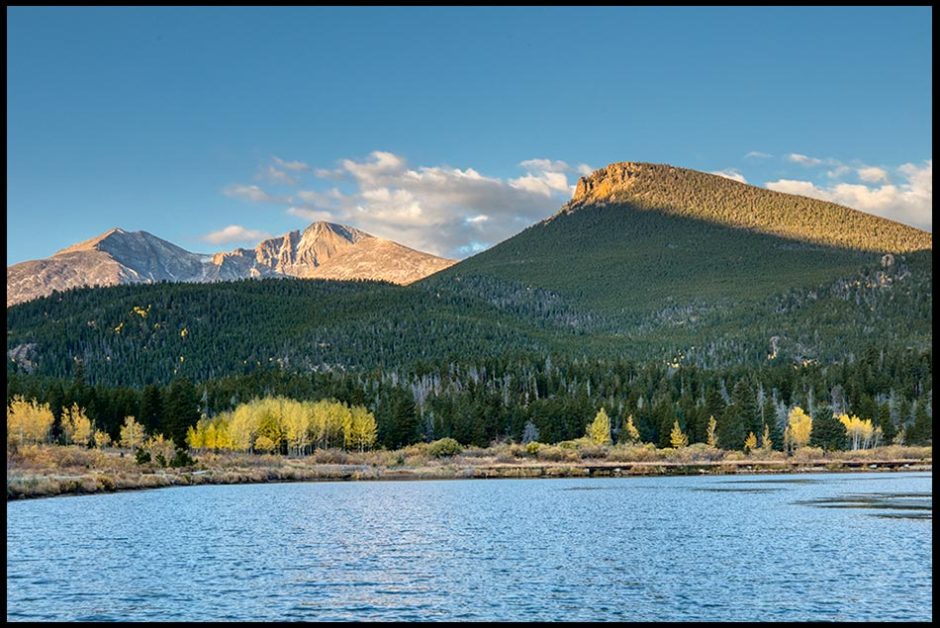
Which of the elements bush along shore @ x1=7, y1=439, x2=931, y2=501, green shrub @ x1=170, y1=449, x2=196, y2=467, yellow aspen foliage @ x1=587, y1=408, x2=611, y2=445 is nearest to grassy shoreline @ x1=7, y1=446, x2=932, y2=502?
bush along shore @ x1=7, y1=439, x2=931, y2=501

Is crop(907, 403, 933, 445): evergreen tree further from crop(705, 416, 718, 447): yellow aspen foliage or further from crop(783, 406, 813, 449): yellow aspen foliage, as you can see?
crop(705, 416, 718, 447): yellow aspen foliage

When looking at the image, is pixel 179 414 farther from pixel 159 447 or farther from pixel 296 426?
pixel 296 426

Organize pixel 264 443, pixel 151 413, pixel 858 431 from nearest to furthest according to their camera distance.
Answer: pixel 151 413, pixel 264 443, pixel 858 431

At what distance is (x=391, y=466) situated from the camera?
14350 cm

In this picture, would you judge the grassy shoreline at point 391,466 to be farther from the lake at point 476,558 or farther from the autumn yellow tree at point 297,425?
A: the lake at point 476,558

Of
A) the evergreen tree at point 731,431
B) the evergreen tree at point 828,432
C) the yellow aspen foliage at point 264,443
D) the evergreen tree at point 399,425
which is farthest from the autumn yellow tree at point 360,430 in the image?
the evergreen tree at point 828,432

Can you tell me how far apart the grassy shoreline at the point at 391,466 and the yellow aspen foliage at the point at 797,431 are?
6071 mm

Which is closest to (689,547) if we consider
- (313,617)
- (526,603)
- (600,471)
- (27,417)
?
(526,603)

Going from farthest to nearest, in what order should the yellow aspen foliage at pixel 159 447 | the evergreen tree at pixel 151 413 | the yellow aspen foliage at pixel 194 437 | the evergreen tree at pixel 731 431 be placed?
the evergreen tree at pixel 731 431 → the evergreen tree at pixel 151 413 → the yellow aspen foliage at pixel 194 437 → the yellow aspen foliage at pixel 159 447

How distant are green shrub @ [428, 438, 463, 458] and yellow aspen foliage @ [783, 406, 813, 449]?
53.3 metres

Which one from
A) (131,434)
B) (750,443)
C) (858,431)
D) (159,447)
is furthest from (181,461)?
(858,431)

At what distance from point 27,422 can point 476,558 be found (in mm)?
103007

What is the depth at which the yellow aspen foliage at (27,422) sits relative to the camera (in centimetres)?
13388

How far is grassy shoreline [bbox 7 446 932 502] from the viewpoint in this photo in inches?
4195
